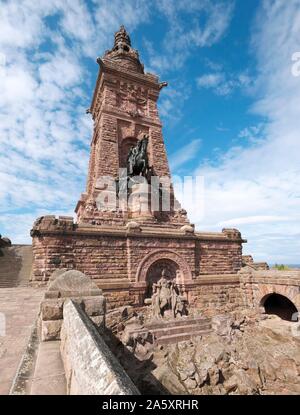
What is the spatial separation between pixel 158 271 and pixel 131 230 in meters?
2.70

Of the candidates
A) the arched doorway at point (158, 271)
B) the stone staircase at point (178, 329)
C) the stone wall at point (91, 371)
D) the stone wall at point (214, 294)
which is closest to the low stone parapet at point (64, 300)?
the stone wall at point (91, 371)

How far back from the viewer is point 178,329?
35.7 ft

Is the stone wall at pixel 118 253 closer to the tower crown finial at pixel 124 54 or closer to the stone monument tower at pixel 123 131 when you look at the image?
the stone monument tower at pixel 123 131

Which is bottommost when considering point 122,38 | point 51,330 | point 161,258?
point 51,330

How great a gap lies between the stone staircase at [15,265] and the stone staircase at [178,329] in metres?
5.12

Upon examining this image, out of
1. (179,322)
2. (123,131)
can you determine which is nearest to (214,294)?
(179,322)

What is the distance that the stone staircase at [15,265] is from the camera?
942 centimetres

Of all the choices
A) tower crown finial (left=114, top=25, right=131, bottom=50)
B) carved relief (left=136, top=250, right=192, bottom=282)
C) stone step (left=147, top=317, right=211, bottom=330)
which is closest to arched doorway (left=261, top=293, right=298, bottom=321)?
stone step (left=147, top=317, right=211, bottom=330)

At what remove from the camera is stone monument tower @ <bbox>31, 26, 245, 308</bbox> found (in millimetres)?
10633

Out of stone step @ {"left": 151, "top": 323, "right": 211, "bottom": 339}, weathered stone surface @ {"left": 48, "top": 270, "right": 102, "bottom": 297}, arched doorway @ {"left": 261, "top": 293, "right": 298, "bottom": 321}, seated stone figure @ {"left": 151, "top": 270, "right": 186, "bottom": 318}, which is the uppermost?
weathered stone surface @ {"left": 48, "top": 270, "right": 102, "bottom": 297}

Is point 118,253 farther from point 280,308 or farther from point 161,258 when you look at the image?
point 280,308

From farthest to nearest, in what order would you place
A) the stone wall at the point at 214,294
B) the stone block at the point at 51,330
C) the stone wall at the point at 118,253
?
the stone wall at the point at 214,294
the stone wall at the point at 118,253
the stone block at the point at 51,330

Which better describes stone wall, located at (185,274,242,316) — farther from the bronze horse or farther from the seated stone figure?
the bronze horse

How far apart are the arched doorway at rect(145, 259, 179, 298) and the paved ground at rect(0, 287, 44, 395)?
5924 millimetres
